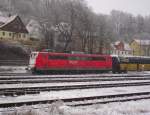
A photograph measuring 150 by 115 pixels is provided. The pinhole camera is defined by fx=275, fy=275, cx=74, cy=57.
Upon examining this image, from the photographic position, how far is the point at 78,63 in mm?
35938

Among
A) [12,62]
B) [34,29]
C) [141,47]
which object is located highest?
[34,29]

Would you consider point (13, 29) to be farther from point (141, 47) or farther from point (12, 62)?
point (141, 47)

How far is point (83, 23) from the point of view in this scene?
6353 cm

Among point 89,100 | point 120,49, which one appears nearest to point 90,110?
point 89,100

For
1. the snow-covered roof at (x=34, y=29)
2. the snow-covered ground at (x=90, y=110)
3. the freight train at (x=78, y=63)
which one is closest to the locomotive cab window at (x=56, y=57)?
the freight train at (x=78, y=63)

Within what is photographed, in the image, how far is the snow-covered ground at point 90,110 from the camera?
39.7 ft

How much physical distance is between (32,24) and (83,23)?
24714 mm

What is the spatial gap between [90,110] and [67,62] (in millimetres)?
21233

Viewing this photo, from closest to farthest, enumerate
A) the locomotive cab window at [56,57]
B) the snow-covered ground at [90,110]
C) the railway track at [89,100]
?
the snow-covered ground at [90,110] → the railway track at [89,100] → the locomotive cab window at [56,57]

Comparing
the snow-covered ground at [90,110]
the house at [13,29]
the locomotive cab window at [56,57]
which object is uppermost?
the house at [13,29]

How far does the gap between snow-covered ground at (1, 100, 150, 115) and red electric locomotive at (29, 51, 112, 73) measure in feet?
58.8

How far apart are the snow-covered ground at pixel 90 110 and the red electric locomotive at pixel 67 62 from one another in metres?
17.9

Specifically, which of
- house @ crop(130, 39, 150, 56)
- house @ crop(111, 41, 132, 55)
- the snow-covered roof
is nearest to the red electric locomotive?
the snow-covered roof

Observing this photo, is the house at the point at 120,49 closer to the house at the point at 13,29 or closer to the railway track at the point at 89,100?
the house at the point at 13,29
